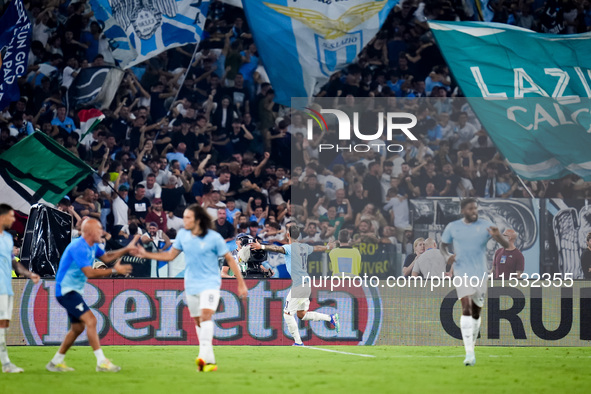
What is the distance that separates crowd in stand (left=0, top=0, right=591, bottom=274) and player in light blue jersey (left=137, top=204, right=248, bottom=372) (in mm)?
6388

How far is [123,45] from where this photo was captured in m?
21.8

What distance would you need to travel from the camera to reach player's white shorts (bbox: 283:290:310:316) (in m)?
16.3

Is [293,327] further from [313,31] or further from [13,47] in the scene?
Result: [13,47]

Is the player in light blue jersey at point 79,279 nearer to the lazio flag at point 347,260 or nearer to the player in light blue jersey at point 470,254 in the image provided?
the player in light blue jersey at point 470,254

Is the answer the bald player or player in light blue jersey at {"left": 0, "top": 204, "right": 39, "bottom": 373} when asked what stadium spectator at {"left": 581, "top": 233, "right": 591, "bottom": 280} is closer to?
the bald player

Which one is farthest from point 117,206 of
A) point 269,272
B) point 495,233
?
point 495,233

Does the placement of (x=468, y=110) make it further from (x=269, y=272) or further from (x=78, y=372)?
(x=78, y=372)

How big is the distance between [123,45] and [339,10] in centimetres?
537

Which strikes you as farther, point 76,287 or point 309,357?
point 309,357

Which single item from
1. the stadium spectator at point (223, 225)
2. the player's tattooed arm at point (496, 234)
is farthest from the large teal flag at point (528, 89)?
the player's tattooed arm at point (496, 234)

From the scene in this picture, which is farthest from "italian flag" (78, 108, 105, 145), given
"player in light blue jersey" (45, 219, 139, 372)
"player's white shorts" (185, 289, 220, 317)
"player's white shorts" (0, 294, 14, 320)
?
"player's white shorts" (185, 289, 220, 317)

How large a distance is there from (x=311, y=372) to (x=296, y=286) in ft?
16.2

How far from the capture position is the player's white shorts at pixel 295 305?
16.3 m

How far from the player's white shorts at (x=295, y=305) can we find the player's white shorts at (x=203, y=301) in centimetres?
522
